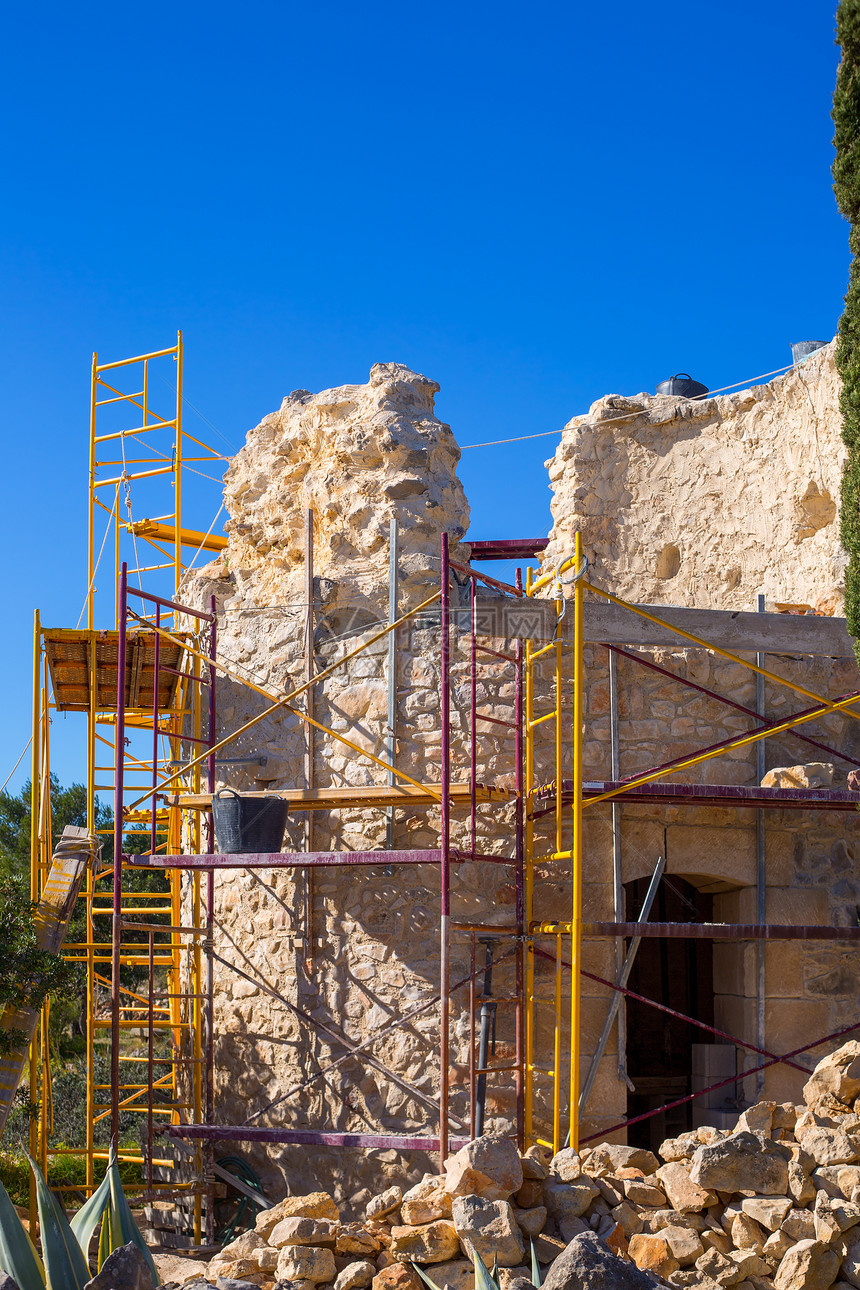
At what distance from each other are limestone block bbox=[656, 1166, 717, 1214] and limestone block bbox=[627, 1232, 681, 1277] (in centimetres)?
23

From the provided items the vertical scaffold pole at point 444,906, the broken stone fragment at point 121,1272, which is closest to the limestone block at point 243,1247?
the vertical scaffold pole at point 444,906

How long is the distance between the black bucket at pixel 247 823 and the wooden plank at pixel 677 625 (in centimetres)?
172

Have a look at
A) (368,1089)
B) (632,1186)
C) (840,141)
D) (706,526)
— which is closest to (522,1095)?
(368,1089)

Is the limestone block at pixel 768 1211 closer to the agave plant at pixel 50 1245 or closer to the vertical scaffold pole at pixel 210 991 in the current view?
the agave plant at pixel 50 1245

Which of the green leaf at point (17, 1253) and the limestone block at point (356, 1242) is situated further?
the limestone block at point (356, 1242)

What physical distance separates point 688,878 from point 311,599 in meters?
3.16

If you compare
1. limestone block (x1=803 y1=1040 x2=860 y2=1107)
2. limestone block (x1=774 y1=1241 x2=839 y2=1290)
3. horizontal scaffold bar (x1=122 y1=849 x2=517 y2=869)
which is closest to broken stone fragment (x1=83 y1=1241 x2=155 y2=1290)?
limestone block (x1=774 y1=1241 x2=839 y2=1290)

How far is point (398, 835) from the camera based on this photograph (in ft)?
28.2

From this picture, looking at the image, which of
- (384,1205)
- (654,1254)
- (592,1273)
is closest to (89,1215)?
(384,1205)

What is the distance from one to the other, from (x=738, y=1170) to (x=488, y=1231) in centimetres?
122

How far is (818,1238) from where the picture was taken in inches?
230

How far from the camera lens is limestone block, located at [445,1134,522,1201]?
19.3 ft

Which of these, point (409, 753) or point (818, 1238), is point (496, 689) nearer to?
point (409, 753)

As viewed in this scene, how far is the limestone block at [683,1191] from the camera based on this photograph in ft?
19.9
